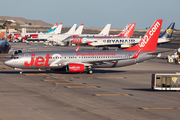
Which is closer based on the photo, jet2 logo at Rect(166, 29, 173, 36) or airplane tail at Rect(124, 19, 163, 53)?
airplane tail at Rect(124, 19, 163, 53)

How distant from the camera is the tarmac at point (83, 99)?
87.4 feet

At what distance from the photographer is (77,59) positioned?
5372 centimetres

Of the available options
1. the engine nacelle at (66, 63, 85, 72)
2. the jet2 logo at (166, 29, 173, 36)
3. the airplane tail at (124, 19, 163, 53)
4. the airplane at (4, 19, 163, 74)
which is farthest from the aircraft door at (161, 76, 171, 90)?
the jet2 logo at (166, 29, 173, 36)

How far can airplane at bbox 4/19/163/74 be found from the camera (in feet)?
170

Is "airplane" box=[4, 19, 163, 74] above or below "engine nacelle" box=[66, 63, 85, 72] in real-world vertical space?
above

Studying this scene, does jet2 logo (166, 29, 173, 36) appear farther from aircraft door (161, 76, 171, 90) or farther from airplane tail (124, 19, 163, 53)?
aircraft door (161, 76, 171, 90)

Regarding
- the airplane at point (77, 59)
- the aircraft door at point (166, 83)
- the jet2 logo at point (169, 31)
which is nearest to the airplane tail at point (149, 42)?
the airplane at point (77, 59)

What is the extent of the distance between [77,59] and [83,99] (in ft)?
67.9

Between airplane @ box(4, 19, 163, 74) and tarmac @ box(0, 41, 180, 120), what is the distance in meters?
1.97

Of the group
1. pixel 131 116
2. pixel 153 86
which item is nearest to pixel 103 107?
pixel 131 116

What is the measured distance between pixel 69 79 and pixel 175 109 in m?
22.1

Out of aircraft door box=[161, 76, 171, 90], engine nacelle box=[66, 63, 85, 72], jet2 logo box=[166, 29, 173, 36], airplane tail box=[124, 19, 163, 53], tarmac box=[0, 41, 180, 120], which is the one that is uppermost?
jet2 logo box=[166, 29, 173, 36]

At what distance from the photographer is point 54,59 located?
2071 inches

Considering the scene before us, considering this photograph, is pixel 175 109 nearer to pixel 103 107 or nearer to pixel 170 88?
pixel 103 107
